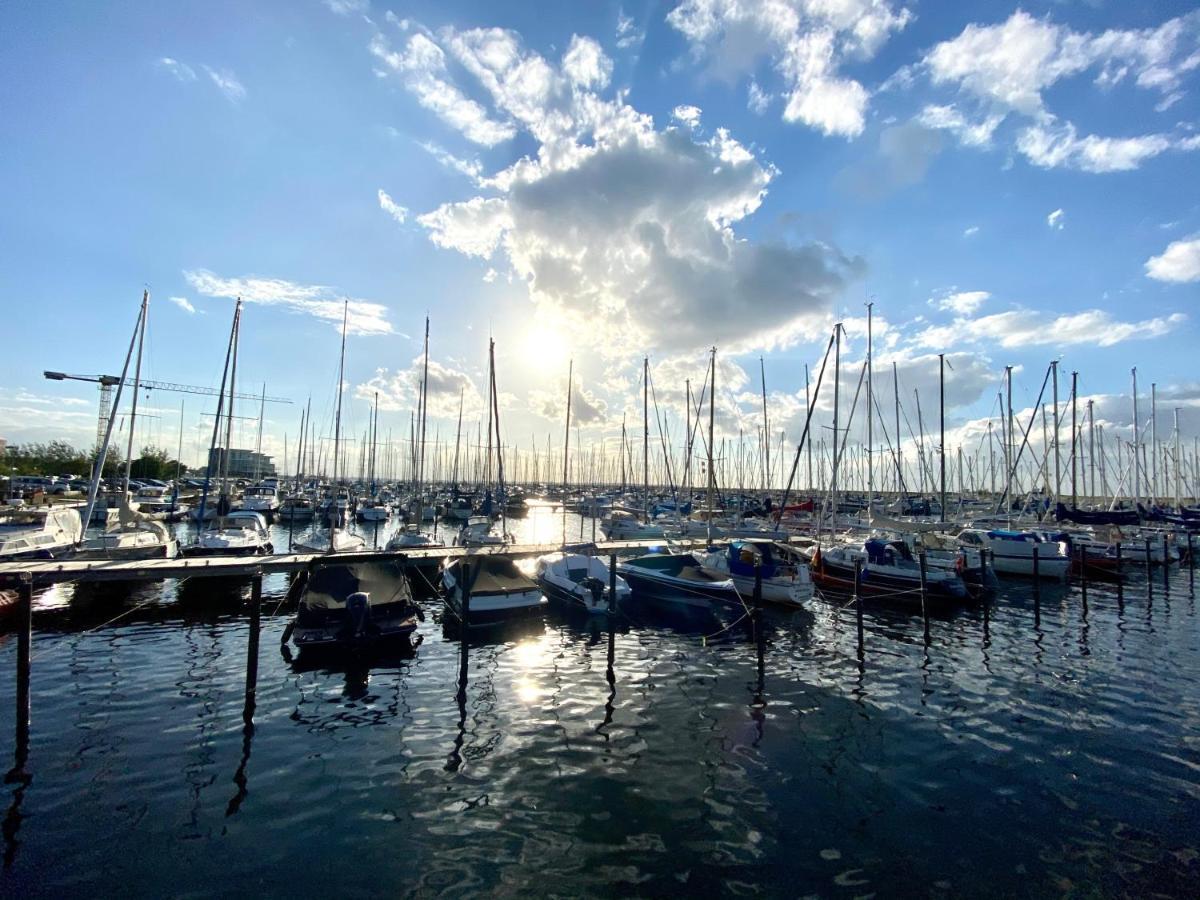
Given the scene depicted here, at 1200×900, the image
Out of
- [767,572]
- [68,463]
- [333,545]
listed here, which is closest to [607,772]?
[767,572]

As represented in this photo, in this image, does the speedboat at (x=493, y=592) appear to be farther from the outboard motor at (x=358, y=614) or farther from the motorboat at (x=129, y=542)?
the motorboat at (x=129, y=542)

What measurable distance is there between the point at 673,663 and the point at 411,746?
961 cm

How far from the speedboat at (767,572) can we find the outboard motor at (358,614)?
54.2ft

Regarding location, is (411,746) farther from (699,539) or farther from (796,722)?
(699,539)

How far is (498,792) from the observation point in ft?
37.7

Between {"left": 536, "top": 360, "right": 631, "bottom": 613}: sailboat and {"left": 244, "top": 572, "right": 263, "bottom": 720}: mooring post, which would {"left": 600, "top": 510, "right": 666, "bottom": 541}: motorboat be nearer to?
{"left": 536, "top": 360, "right": 631, "bottom": 613}: sailboat

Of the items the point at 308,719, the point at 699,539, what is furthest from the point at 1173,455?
the point at 308,719

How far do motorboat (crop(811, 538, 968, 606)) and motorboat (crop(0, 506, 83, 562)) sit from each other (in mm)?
38557

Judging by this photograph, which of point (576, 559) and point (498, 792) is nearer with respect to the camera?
point (498, 792)

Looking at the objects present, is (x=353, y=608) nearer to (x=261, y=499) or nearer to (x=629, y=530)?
(x=629, y=530)

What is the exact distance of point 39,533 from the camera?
94.1 feet

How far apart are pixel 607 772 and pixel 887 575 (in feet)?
83.0

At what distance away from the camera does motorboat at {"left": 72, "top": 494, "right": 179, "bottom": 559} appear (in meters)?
29.3

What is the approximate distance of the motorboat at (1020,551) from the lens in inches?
1518
